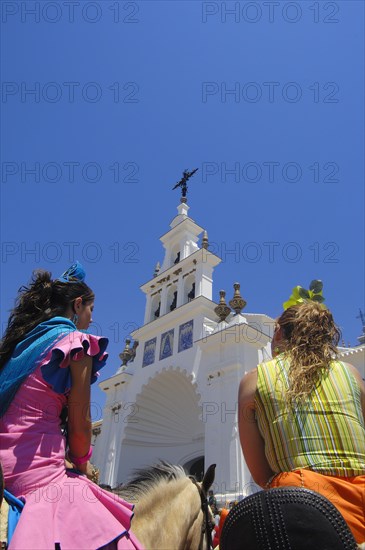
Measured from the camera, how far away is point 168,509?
2.49 metres

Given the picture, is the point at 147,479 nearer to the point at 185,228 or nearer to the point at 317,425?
the point at 317,425

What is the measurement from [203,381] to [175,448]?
4052 millimetres

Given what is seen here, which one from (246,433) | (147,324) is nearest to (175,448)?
(147,324)

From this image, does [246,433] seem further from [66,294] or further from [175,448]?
[175,448]

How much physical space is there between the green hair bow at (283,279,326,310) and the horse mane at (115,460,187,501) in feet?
4.76

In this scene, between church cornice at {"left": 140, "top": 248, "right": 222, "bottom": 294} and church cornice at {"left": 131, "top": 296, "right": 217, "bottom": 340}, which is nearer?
church cornice at {"left": 131, "top": 296, "right": 217, "bottom": 340}

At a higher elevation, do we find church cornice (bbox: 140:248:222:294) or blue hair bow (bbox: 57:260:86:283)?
church cornice (bbox: 140:248:222:294)

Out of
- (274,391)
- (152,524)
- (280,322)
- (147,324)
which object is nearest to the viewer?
(274,391)

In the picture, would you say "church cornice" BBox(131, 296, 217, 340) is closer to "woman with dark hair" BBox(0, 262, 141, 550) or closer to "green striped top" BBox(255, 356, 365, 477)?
"woman with dark hair" BBox(0, 262, 141, 550)

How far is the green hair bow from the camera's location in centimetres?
292

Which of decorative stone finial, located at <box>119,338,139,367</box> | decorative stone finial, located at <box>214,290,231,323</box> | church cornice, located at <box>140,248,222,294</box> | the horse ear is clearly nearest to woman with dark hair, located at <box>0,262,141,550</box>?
the horse ear

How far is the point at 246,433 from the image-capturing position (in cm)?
185

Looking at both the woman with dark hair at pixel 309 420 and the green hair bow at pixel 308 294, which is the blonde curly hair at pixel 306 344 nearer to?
the woman with dark hair at pixel 309 420

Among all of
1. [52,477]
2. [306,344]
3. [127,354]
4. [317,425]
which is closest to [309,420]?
[317,425]
